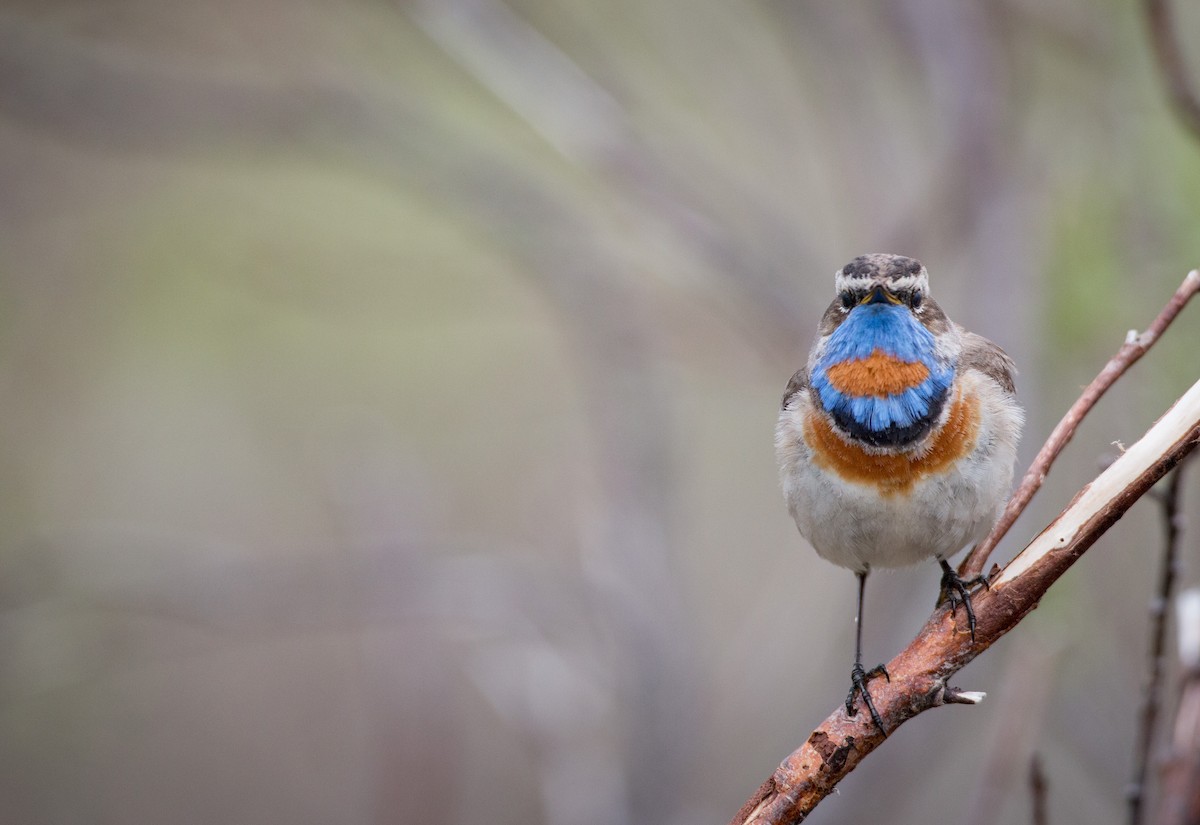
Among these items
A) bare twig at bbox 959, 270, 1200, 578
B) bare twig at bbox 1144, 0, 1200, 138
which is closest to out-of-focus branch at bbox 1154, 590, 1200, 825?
bare twig at bbox 959, 270, 1200, 578

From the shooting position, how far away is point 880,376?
3086 mm

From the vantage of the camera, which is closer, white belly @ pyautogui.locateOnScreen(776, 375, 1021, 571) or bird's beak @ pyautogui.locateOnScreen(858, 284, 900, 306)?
white belly @ pyautogui.locateOnScreen(776, 375, 1021, 571)

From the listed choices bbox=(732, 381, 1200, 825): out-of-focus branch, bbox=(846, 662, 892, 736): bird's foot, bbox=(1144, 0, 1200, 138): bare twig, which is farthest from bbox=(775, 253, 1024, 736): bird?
bbox=(1144, 0, 1200, 138): bare twig

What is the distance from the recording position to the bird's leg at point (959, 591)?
2.22m

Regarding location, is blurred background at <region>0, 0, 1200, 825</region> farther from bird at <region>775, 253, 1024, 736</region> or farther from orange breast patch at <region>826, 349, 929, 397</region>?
orange breast patch at <region>826, 349, 929, 397</region>

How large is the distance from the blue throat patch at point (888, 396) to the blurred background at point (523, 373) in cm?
78

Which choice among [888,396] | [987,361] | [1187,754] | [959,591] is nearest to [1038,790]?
[1187,754]

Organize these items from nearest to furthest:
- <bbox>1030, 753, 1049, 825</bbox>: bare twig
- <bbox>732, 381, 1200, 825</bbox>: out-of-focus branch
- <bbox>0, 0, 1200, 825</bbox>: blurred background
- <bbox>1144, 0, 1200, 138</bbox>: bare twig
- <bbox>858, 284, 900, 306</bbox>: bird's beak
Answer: <bbox>732, 381, 1200, 825</bbox>: out-of-focus branch → <bbox>1030, 753, 1049, 825</bbox>: bare twig → <bbox>858, 284, 900, 306</bbox>: bird's beak → <bbox>1144, 0, 1200, 138</bbox>: bare twig → <bbox>0, 0, 1200, 825</bbox>: blurred background

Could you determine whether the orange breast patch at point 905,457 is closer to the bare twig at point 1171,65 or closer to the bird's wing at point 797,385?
the bird's wing at point 797,385

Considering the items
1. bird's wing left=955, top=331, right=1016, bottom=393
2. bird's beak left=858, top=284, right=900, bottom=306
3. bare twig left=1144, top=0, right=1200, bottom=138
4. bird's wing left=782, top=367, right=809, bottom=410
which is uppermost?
bare twig left=1144, top=0, right=1200, bottom=138

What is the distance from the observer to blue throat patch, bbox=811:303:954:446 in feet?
10.0

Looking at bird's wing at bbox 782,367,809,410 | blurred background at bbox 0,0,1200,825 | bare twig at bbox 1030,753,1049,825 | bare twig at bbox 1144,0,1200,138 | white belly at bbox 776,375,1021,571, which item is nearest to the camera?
bare twig at bbox 1030,753,1049,825

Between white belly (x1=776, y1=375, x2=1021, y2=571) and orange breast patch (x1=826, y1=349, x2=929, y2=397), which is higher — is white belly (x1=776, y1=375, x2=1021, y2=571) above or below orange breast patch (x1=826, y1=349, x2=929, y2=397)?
below

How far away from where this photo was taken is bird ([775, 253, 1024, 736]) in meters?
3.04
